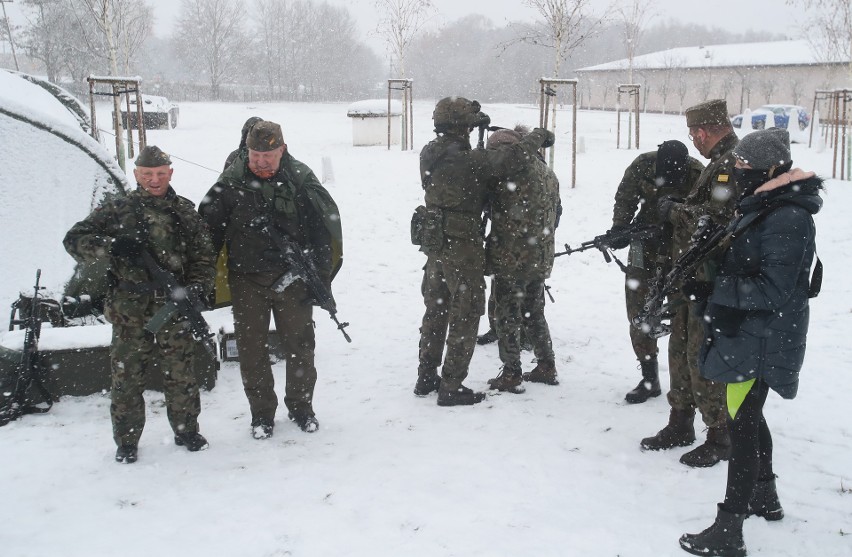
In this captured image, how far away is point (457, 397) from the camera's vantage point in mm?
4805

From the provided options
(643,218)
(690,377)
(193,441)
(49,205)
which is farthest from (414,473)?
(49,205)

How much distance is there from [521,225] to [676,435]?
182 cm

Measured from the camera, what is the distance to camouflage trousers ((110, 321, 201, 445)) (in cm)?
388

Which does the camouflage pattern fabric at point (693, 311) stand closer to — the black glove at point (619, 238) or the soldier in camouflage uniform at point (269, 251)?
the black glove at point (619, 238)

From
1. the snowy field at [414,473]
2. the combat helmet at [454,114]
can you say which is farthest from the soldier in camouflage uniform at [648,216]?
the combat helmet at [454,114]

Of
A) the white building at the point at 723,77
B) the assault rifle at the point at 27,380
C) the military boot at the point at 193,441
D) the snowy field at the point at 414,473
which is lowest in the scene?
the snowy field at the point at 414,473

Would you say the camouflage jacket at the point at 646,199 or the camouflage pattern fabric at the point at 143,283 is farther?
the camouflage jacket at the point at 646,199

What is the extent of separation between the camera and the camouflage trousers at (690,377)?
12.3 ft

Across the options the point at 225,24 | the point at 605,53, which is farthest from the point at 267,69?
the point at 605,53

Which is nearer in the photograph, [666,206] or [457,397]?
[666,206]

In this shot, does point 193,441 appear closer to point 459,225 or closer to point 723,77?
point 459,225

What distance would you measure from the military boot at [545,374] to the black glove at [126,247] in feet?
10.3

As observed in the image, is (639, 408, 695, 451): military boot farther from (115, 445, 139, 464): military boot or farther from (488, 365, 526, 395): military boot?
(115, 445, 139, 464): military boot

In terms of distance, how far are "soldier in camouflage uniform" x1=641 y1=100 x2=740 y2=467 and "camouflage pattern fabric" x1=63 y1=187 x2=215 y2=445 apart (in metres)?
2.96
